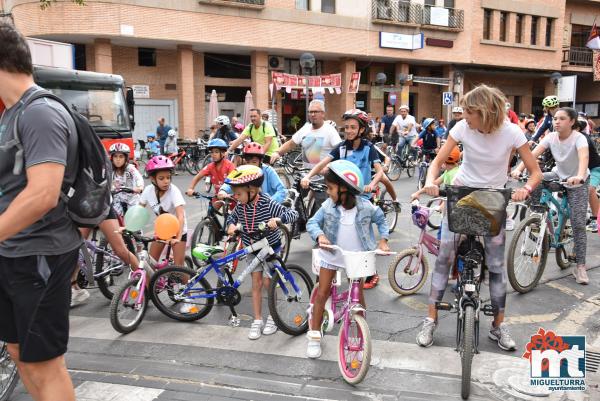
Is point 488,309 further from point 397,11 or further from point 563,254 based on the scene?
point 397,11

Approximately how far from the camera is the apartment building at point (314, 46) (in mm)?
23172

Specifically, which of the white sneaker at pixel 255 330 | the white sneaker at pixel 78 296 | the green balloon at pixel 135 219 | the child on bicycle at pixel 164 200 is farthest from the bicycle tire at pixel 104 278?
the white sneaker at pixel 255 330

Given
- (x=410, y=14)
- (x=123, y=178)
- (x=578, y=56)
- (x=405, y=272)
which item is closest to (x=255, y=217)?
(x=405, y=272)

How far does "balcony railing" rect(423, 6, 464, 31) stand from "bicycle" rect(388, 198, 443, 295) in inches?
1088

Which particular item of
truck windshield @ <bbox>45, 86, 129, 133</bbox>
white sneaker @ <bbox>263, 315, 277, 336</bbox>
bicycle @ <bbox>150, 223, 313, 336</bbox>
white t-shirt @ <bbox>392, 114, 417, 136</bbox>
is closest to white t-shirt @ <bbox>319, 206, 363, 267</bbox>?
bicycle @ <bbox>150, 223, 313, 336</bbox>

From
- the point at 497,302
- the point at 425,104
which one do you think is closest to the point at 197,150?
the point at 497,302

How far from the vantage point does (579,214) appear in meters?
5.84

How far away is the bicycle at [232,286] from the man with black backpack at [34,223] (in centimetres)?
214

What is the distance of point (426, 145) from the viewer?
13922 millimetres

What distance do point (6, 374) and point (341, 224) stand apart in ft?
8.21

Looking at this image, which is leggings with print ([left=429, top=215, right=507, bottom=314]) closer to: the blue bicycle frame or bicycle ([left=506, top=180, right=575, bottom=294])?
bicycle ([left=506, top=180, right=575, bottom=294])

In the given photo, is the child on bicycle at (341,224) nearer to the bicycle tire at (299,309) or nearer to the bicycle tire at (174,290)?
the bicycle tire at (299,309)

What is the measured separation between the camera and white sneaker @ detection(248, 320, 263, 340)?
15.0 feet

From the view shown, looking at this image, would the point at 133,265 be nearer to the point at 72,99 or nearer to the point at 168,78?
the point at 72,99
